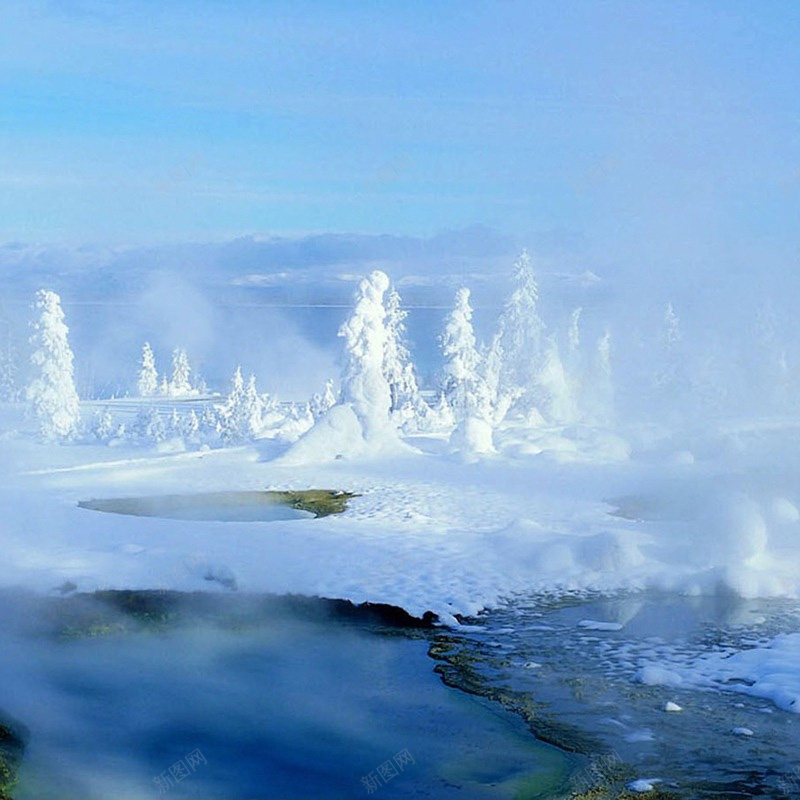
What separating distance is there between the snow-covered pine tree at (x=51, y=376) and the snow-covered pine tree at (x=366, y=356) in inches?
838

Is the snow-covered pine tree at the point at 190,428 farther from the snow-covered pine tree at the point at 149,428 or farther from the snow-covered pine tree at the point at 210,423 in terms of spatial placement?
the snow-covered pine tree at the point at 149,428

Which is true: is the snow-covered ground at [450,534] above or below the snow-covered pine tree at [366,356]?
below

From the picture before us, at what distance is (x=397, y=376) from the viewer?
5825 cm

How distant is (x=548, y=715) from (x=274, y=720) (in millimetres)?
3984

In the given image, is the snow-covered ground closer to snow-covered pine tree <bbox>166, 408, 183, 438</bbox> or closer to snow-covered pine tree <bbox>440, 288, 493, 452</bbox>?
snow-covered pine tree <bbox>440, 288, 493, 452</bbox>

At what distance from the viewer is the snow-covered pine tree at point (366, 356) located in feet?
146

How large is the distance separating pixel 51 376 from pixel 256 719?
48.5 m

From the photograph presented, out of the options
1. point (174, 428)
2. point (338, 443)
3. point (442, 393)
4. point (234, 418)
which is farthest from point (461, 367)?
point (174, 428)

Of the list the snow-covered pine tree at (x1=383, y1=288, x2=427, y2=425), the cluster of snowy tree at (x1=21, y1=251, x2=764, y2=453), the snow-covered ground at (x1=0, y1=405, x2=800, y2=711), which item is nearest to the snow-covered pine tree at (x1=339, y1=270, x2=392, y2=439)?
the snow-covered ground at (x1=0, y1=405, x2=800, y2=711)

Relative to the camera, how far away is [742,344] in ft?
276

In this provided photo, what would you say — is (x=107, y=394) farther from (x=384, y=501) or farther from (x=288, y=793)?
(x=288, y=793)

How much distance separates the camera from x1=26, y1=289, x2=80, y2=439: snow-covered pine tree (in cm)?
5647

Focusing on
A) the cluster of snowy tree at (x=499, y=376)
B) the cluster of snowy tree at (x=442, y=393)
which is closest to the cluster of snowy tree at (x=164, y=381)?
the cluster of snowy tree at (x=442, y=393)

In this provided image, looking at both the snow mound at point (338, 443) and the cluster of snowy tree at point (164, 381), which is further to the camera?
the cluster of snowy tree at point (164, 381)
